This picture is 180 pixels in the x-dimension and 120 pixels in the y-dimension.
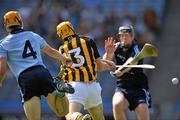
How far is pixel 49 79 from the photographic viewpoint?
13.0 metres

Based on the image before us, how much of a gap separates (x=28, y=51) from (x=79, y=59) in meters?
1.35

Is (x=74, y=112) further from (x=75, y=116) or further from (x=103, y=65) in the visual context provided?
(x=103, y=65)

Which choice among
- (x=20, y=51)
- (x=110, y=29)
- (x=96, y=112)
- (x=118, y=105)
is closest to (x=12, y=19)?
(x=20, y=51)

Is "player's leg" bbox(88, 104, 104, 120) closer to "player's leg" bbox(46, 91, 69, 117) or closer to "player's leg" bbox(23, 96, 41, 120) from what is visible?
"player's leg" bbox(46, 91, 69, 117)

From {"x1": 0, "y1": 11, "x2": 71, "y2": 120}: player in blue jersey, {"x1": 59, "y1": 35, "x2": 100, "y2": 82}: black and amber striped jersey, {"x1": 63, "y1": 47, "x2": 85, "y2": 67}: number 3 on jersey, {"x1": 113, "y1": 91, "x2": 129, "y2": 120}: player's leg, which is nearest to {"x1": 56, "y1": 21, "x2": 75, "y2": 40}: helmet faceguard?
{"x1": 59, "y1": 35, "x2": 100, "y2": 82}: black and amber striped jersey

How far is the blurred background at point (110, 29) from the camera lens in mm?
21016

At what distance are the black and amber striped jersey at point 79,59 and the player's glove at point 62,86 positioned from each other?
0.37m

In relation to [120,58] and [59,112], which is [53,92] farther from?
[120,58]

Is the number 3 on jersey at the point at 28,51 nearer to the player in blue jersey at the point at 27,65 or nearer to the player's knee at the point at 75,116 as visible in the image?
the player in blue jersey at the point at 27,65

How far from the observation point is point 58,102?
13.2m

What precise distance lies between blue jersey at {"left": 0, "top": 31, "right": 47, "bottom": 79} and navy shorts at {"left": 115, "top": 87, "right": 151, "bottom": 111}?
2.44 metres

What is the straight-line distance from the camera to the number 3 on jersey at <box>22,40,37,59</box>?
42.3ft

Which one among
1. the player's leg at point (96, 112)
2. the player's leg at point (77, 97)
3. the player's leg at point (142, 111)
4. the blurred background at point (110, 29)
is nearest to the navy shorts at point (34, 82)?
the player's leg at point (77, 97)

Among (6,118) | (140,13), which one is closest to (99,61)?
(6,118)
